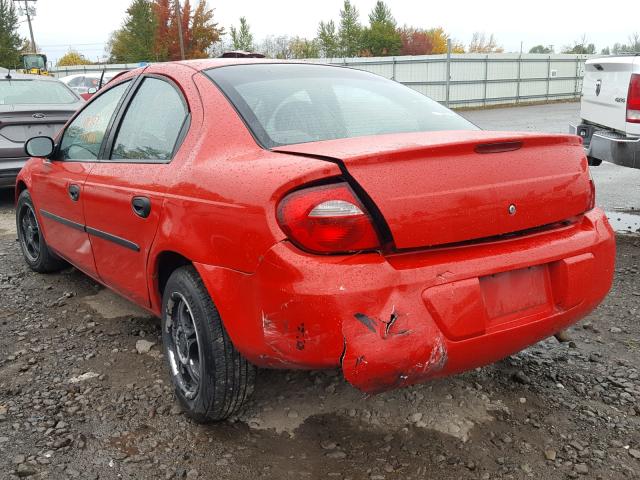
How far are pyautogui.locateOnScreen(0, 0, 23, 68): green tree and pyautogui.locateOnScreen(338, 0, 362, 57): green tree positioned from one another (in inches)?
1077

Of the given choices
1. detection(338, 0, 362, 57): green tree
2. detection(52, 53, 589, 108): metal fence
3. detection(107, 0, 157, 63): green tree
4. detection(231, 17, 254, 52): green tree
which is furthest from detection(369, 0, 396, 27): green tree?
detection(52, 53, 589, 108): metal fence

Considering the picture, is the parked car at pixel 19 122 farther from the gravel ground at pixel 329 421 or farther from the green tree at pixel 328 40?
the green tree at pixel 328 40

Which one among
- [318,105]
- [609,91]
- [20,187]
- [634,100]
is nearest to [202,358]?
[318,105]

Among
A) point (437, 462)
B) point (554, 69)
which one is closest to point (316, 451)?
point (437, 462)

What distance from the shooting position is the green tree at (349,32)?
57.8m

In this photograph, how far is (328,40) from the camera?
59625mm

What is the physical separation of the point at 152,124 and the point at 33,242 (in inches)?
94.5

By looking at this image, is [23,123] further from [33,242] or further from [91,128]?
[91,128]

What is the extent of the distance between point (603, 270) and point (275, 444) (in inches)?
57.6


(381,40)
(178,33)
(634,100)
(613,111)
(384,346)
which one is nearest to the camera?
(384,346)

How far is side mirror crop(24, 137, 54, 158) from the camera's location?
3840 mm

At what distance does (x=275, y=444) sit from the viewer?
2477 mm

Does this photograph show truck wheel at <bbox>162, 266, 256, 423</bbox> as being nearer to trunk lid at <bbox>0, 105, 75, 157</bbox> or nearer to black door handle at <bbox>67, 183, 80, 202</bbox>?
black door handle at <bbox>67, 183, 80, 202</bbox>

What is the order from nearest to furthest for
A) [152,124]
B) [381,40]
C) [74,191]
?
[152,124] → [74,191] → [381,40]
